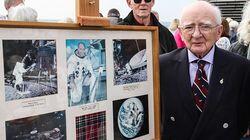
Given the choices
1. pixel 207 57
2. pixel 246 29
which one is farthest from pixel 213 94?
pixel 246 29

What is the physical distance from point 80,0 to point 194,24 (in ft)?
2.00

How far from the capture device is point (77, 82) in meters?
1.41

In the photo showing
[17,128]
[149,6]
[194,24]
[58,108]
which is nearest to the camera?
[17,128]

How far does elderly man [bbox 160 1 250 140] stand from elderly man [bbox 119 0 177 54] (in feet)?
1.89

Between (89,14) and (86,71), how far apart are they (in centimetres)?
20

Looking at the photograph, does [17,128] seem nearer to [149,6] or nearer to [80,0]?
[80,0]

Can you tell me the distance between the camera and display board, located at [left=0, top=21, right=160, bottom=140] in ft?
4.05

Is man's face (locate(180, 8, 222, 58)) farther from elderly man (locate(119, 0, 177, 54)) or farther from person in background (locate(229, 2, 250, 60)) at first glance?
person in background (locate(229, 2, 250, 60))

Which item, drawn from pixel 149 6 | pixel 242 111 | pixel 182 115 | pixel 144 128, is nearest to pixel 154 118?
pixel 144 128

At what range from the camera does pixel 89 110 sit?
4.75 feet

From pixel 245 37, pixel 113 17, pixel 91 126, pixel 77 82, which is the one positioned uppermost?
pixel 113 17

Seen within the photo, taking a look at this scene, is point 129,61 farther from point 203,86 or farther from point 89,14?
point 203,86

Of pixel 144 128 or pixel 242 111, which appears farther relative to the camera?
pixel 242 111

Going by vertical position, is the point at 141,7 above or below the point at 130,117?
above
